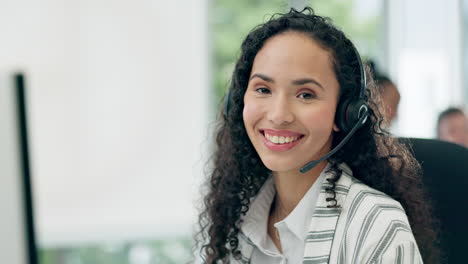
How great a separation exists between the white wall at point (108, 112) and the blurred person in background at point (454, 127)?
144cm

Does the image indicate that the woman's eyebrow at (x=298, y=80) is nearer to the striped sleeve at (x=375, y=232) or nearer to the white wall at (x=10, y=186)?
the striped sleeve at (x=375, y=232)

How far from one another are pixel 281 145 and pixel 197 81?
2705mm

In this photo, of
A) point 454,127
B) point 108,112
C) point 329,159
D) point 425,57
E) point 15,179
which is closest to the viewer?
point 15,179

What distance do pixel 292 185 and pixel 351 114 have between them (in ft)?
0.67

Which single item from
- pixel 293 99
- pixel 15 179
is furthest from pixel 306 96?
pixel 15 179

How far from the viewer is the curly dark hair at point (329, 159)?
4.42 feet

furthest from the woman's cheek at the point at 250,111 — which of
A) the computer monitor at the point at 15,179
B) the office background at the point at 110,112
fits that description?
the office background at the point at 110,112

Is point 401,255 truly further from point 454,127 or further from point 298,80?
point 454,127

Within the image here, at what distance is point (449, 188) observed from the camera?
1.46 m

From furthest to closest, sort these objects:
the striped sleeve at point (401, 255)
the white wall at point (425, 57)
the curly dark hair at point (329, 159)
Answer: the white wall at point (425, 57) → the curly dark hair at point (329, 159) → the striped sleeve at point (401, 255)

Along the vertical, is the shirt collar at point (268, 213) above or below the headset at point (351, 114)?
below

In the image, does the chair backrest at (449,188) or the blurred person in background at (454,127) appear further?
the blurred person in background at (454,127)

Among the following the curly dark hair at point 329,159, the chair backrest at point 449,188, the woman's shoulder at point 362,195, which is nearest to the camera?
the woman's shoulder at point 362,195

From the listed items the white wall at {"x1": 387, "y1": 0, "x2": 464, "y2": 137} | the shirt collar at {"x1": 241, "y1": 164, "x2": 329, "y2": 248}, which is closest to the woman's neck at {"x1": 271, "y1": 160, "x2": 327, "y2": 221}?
the shirt collar at {"x1": 241, "y1": 164, "x2": 329, "y2": 248}
